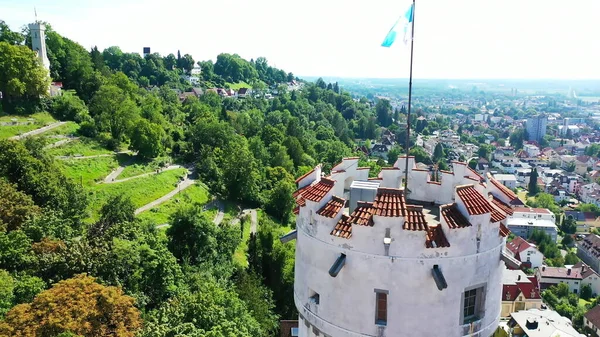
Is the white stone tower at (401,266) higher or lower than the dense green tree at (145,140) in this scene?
higher

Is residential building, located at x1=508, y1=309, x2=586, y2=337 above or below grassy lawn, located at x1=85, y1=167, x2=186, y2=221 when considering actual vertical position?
below

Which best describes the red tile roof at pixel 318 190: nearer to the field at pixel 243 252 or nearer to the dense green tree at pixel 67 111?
the field at pixel 243 252

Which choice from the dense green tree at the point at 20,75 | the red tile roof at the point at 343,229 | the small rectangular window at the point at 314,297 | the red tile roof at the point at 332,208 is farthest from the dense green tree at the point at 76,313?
the dense green tree at the point at 20,75

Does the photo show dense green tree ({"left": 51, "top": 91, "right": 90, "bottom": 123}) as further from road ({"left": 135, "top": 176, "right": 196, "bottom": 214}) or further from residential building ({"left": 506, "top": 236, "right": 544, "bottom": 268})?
residential building ({"left": 506, "top": 236, "right": 544, "bottom": 268})

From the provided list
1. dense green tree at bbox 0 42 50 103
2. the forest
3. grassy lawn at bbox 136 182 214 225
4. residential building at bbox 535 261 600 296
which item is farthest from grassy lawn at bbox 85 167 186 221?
residential building at bbox 535 261 600 296

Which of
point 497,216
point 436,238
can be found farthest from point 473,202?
point 436,238

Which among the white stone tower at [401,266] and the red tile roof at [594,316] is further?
the red tile roof at [594,316]
